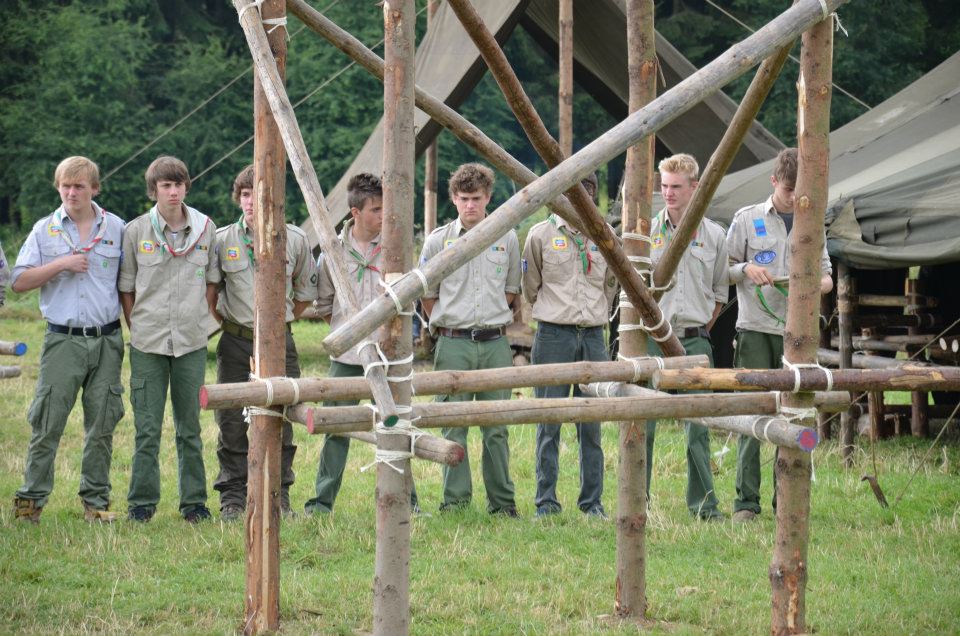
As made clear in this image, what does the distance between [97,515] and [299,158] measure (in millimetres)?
2812

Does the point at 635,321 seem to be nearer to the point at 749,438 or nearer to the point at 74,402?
the point at 749,438

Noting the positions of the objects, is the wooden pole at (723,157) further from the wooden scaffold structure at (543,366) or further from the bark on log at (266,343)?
the bark on log at (266,343)

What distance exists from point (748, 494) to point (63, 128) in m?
22.9

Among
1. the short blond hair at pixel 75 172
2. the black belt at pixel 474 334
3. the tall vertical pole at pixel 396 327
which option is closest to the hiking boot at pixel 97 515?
the short blond hair at pixel 75 172

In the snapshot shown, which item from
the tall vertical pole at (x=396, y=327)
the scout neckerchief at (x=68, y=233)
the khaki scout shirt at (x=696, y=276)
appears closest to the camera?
the tall vertical pole at (x=396, y=327)

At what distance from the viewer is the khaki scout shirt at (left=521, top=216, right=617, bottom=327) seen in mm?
6754

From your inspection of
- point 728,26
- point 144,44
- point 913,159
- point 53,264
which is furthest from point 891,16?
point 53,264

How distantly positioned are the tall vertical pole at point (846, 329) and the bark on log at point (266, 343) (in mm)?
4836

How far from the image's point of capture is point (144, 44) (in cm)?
2769

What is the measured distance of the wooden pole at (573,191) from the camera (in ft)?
14.8

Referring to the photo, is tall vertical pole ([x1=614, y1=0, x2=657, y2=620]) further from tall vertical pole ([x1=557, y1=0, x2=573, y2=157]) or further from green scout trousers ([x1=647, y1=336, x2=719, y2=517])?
tall vertical pole ([x1=557, y1=0, x2=573, y2=157])

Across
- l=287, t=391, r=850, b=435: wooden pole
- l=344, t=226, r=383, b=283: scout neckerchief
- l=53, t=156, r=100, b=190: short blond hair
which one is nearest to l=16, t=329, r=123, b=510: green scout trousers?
l=53, t=156, r=100, b=190: short blond hair

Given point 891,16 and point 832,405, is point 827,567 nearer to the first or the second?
point 832,405

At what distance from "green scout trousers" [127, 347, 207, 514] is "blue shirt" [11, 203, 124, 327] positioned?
29 cm
